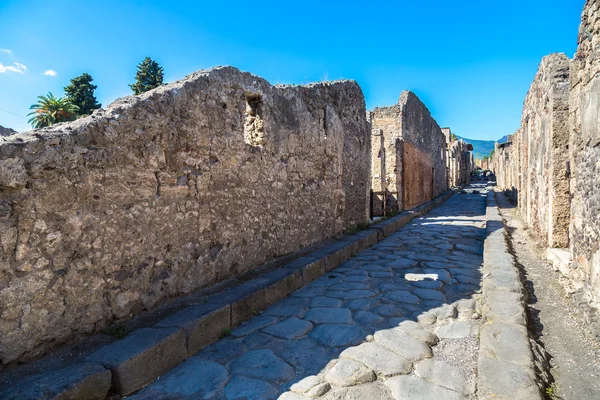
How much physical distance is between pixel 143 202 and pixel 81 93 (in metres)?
29.4

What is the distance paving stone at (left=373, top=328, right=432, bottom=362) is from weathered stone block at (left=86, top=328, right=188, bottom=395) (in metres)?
1.40

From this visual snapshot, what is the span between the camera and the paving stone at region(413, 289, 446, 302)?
3579 mm

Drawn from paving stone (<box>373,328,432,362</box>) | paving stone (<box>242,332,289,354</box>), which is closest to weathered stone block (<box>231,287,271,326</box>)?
paving stone (<box>242,332,289,354</box>)

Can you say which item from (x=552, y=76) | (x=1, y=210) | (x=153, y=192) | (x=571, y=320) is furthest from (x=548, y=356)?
(x=552, y=76)

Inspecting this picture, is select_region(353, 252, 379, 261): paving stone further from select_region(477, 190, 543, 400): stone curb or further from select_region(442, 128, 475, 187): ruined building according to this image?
select_region(442, 128, 475, 187): ruined building

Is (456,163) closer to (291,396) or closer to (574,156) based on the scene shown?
(574,156)

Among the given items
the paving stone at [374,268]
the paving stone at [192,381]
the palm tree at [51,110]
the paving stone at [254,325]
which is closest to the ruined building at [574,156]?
the paving stone at [374,268]

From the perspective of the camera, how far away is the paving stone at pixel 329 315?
10.1 ft

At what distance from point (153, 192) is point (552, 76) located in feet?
18.1

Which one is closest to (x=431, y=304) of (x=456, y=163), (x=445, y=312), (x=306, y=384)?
(x=445, y=312)

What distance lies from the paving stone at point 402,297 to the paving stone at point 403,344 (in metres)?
0.73

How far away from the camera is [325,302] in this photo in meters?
3.56

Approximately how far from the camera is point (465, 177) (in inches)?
1256

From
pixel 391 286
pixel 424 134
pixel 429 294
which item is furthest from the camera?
pixel 424 134
